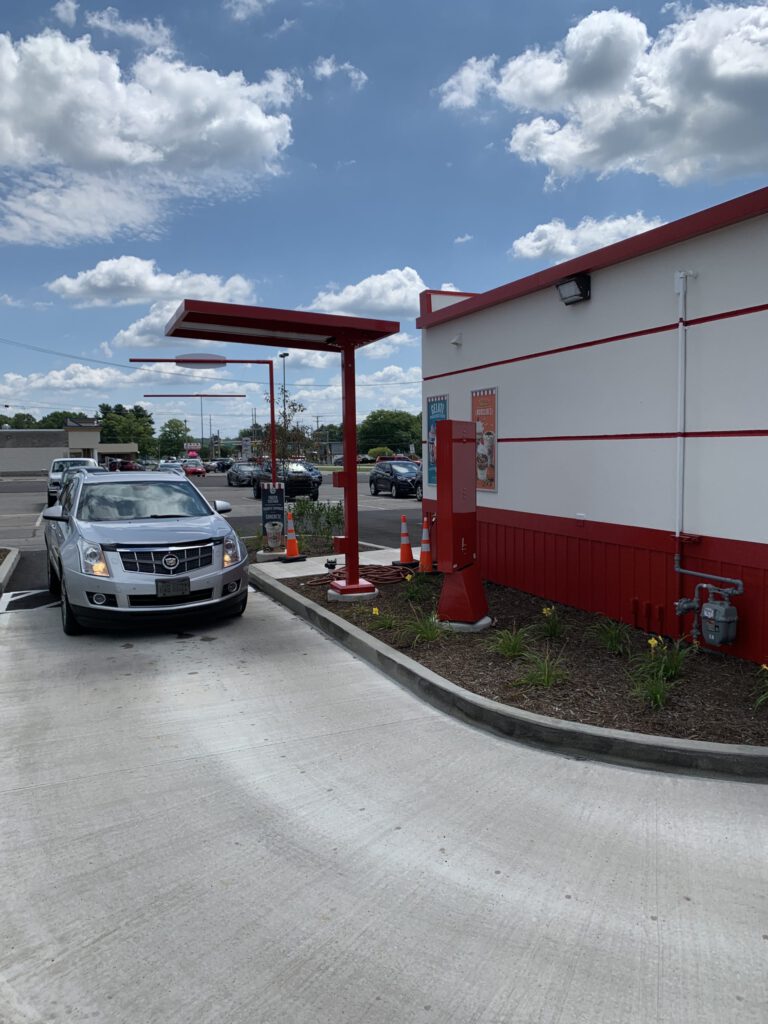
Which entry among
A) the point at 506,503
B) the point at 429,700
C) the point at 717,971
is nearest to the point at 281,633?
the point at 429,700

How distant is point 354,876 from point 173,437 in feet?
447

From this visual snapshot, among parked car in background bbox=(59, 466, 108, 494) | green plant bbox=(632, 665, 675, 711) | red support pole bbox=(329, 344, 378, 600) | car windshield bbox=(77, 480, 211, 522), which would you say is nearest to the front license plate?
car windshield bbox=(77, 480, 211, 522)

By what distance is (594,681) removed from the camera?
18.2ft

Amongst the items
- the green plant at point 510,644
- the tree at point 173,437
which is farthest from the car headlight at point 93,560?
the tree at point 173,437

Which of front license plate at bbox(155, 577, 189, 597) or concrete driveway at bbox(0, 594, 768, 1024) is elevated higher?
front license plate at bbox(155, 577, 189, 597)

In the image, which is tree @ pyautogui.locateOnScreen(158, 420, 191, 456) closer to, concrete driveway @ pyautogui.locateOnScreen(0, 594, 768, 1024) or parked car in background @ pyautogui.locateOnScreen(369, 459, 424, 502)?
parked car in background @ pyautogui.locateOnScreen(369, 459, 424, 502)

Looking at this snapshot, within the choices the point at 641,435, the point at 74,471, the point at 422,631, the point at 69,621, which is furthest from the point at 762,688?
the point at 74,471

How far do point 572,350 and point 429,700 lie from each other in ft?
13.4

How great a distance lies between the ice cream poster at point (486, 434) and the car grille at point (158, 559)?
148 inches

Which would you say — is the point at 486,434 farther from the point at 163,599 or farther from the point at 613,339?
the point at 163,599

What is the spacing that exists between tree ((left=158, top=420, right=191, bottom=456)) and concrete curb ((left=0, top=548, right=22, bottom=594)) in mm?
115103

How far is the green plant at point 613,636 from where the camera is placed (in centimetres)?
621

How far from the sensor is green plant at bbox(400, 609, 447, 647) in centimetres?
669

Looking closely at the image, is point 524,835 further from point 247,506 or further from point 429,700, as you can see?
point 247,506
